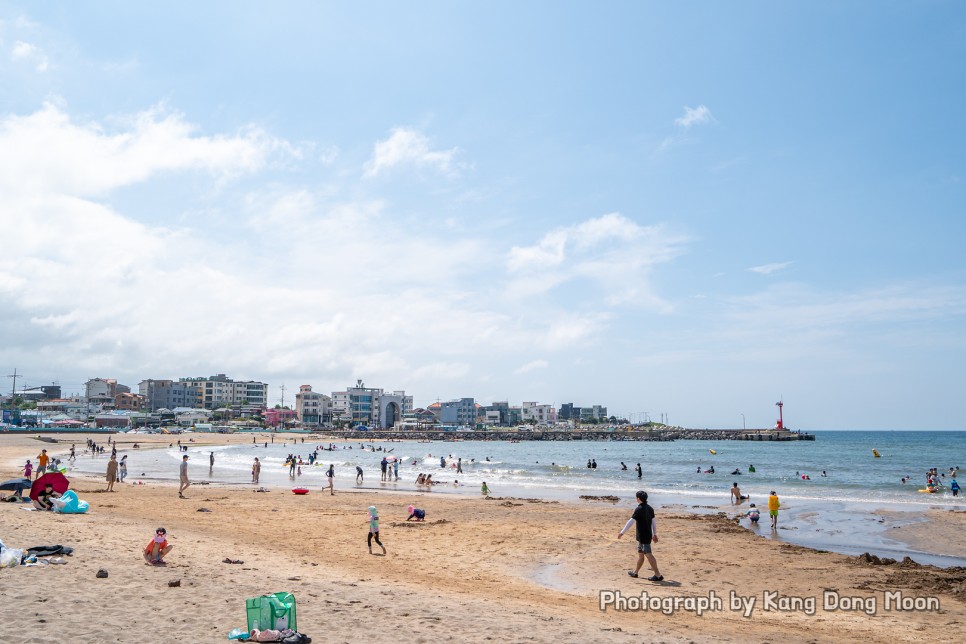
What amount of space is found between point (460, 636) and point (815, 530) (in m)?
19.3

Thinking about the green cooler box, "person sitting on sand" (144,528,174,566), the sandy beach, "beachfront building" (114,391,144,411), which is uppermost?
the green cooler box

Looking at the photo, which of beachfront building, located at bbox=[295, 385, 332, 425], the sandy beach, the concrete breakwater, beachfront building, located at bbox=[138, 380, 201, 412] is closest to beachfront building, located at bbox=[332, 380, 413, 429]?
→ beachfront building, located at bbox=[295, 385, 332, 425]

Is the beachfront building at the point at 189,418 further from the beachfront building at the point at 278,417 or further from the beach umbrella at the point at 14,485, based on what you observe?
the beach umbrella at the point at 14,485

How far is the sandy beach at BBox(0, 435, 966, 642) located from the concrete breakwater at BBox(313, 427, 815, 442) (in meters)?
130

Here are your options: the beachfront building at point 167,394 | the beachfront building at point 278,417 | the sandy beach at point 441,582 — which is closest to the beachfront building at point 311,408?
the beachfront building at point 278,417

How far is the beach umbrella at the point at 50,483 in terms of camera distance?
17906 millimetres

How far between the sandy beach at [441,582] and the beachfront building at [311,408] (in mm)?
173539

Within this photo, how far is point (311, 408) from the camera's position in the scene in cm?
19238

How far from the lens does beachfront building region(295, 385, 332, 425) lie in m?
191

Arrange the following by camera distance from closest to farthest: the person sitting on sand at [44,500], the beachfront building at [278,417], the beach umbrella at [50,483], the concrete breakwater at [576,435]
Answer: the person sitting on sand at [44,500]
the beach umbrella at [50,483]
the concrete breakwater at [576,435]
the beachfront building at [278,417]

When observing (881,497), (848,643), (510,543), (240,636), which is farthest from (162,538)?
(881,497)

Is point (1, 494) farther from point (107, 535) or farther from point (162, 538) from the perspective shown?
point (162, 538)

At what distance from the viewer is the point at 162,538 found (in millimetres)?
11719

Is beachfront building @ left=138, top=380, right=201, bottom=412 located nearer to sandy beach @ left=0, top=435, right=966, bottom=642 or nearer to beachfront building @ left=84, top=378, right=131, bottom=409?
beachfront building @ left=84, top=378, right=131, bottom=409
